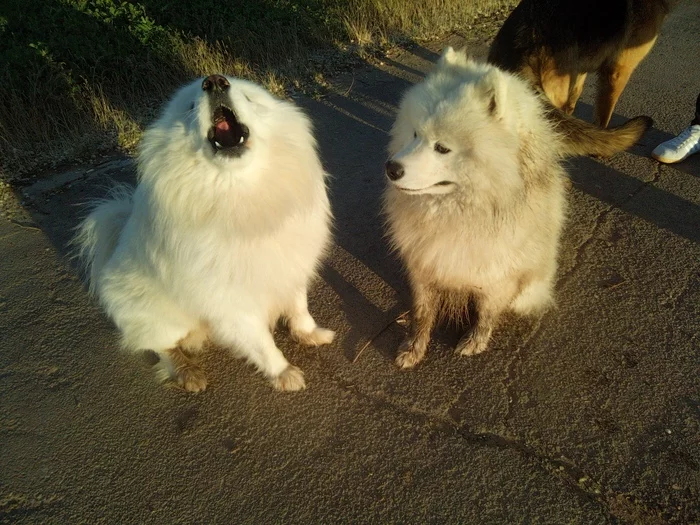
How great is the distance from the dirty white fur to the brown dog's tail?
0.22m

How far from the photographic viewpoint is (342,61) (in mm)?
5621

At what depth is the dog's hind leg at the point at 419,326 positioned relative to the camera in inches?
98.0

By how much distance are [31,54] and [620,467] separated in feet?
21.9

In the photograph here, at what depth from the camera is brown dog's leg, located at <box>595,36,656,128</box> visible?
11.4ft

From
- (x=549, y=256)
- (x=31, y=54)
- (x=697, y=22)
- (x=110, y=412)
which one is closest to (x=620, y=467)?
(x=549, y=256)

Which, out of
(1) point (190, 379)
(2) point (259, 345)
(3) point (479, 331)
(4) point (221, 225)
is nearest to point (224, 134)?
(4) point (221, 225)

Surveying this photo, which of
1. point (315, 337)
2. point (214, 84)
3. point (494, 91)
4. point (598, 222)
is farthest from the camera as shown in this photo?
point (598, 222)

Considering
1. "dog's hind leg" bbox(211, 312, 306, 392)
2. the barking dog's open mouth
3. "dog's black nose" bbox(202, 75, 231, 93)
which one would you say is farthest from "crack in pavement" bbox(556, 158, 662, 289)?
"dog's black nose" bbox(202, 75, 231, 93)

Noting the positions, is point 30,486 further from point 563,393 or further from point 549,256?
point 549,256

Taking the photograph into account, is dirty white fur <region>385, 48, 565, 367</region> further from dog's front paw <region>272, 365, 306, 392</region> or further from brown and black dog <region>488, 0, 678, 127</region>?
brown and black dog <region>488, 0, 678, 127</region>

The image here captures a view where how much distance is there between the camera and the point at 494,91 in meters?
1.81

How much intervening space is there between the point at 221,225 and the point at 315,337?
105 centimetres

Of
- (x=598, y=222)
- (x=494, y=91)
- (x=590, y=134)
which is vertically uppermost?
(x=494, y=91)

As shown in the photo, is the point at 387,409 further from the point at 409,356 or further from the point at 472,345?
the point at 472,345
